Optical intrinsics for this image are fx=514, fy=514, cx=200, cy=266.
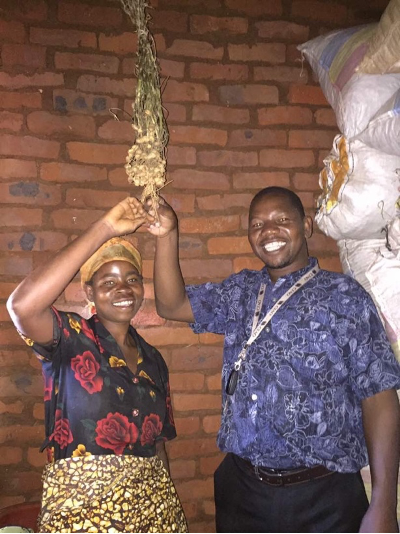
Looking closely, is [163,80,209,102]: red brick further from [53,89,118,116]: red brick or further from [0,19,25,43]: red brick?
[0,19,25,43]: red brick

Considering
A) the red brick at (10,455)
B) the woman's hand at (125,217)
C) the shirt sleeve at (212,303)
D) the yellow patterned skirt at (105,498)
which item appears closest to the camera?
the yellow patterned skirt at (105,498)

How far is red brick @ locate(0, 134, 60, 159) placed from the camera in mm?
2449

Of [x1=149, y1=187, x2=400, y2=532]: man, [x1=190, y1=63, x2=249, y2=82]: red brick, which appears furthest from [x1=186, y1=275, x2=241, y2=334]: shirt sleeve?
[x1=190, y1=63, x2=249, y2=82]: red brick

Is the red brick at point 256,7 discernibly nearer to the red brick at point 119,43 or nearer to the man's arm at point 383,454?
the red brick at point 119,43

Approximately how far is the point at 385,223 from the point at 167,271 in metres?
0.93

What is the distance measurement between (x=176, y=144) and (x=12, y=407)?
4.94 ft

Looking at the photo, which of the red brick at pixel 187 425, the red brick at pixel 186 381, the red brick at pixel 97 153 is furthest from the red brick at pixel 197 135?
the red brick at pixel 187 425

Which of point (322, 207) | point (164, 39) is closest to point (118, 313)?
point (322, 207)

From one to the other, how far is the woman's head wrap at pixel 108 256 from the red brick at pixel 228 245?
520 millimetres

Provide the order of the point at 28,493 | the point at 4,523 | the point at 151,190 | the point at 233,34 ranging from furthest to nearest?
the point at 233,34 → the point at 28,493 → the point at 4,523 → the point at 151,190

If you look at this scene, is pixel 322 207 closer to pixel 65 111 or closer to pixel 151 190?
pixel 151 190

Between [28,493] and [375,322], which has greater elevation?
[375,322]

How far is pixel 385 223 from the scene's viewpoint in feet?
6.84

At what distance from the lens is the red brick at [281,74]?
266 centimetres
